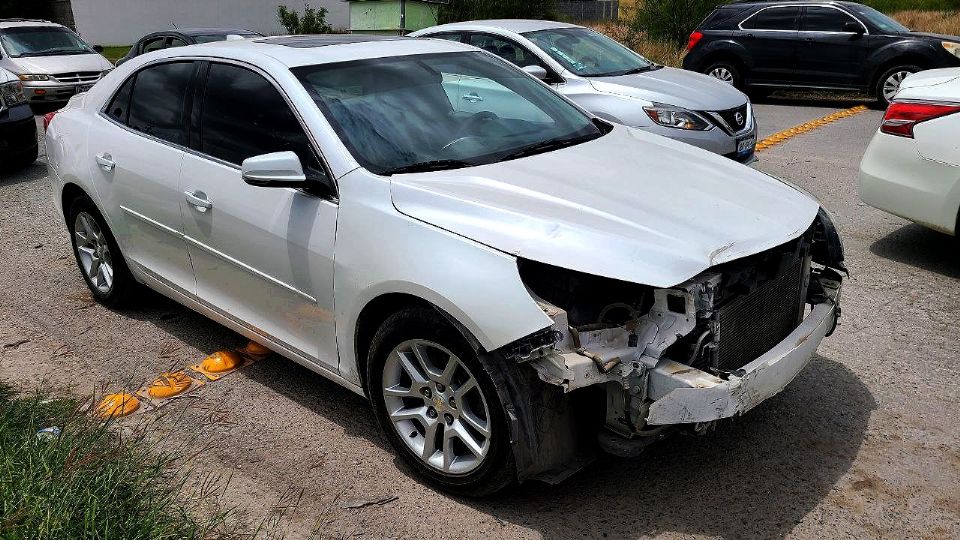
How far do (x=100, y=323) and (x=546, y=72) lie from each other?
5110mm

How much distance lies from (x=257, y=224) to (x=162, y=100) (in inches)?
50.6

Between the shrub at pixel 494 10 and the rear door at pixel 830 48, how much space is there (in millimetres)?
11281

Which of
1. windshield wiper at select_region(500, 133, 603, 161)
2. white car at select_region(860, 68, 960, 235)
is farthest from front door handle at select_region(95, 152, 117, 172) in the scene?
white car at select_region(860, 68, 960, 235)

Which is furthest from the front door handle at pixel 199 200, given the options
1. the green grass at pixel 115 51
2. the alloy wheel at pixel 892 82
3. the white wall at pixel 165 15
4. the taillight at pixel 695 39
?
the white wall at pixel 165 15

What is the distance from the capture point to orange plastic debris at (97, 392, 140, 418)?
422cm

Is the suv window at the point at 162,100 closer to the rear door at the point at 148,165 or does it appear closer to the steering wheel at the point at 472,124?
the rear door at the point at 148,165

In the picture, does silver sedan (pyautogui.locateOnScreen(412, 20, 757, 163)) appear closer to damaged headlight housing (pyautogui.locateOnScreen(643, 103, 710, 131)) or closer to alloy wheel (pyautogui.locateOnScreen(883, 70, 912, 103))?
damaged headlight housing (pyautogui.locateOnScreen(643, 103, 710, 131))

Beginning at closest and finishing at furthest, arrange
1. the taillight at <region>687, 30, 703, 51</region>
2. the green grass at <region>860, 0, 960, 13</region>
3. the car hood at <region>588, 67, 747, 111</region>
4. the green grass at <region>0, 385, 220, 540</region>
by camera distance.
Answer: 1. the green grass at <region>0, 385, 220, 540</region>
2. the car hood at <region>588, 67, 747, 111</region>
3. the taillight at <region>687, 30, 703, 51</region>
4. the green grass at <region>860, 0, 960, 13</region>

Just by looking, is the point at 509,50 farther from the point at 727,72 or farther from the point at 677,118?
the point at 727,72

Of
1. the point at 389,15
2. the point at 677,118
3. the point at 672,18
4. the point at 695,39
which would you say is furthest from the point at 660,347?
the point at 672,18

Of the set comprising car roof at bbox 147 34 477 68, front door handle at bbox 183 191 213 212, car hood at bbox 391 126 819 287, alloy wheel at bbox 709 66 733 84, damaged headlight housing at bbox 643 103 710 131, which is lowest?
alloy wheel at bbox 709 66 733 84

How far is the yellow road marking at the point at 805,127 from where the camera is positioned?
10.8 meters

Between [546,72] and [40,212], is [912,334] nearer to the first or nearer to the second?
[546,72]

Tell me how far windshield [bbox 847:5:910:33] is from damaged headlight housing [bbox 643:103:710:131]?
24.6 feet
